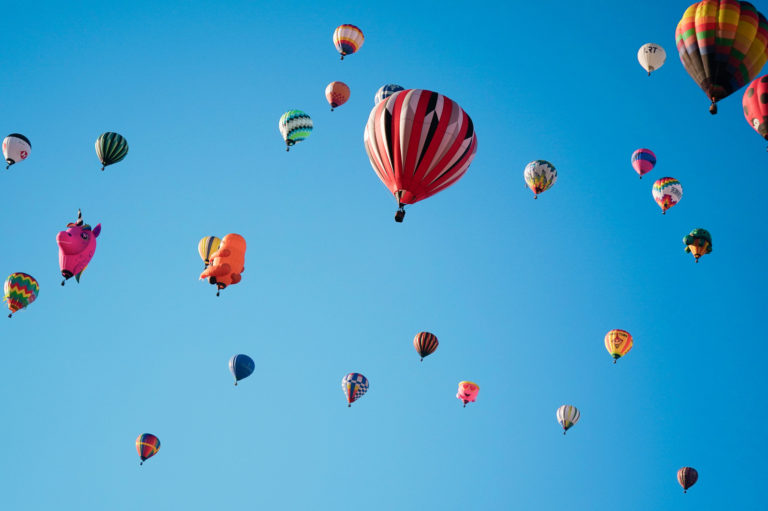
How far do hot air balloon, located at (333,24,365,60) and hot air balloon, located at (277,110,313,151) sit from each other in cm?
407

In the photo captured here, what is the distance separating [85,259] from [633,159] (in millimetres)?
21712

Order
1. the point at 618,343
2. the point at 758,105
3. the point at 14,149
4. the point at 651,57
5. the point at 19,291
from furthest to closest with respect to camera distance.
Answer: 1. the point at 651,57
2. the point at 618,343
3. the point at 14,149
4. the point at 19,291
5. the point at 758,105

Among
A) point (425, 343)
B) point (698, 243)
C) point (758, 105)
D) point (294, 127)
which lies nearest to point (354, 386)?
point (425, 343)

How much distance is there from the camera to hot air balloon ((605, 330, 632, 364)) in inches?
1442

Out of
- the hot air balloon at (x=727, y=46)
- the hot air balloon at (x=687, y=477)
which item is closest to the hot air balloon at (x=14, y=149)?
the hot air balloon at (x=727, y=46)

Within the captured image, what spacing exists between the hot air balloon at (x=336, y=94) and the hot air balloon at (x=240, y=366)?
10592 mm

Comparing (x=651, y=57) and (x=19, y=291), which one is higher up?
(x=651, y=57)

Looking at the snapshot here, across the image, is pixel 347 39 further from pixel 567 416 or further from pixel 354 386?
Answer: pixel 567 416

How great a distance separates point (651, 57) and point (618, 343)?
10.8 meters

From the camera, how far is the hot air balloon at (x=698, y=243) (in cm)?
3769

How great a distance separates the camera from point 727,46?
2566 centimetres

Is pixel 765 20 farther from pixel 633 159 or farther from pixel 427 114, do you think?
pixel 633 159

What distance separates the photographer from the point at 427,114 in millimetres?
24406

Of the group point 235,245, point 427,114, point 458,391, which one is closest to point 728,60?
point 427,114
